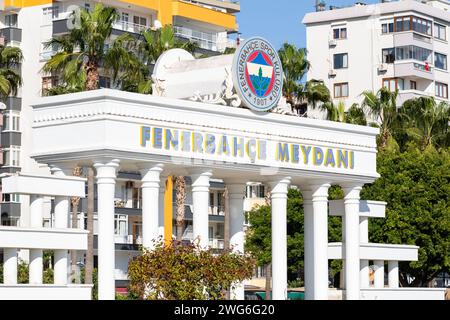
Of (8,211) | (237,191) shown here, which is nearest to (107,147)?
(237,191)

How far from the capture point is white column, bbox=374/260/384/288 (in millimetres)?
58844

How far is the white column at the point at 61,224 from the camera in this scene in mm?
46781

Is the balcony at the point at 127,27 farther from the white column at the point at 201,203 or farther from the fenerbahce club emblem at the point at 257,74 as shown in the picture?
the white column at the point at 201,203

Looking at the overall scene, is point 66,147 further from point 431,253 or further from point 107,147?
point 431,253

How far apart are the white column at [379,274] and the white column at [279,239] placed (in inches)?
254

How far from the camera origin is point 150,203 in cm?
4866

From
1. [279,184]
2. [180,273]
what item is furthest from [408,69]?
[180,273]

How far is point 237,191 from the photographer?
5703cm

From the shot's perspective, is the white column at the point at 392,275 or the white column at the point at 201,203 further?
the white column at the point at 392,275

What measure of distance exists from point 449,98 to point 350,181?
6702 cm

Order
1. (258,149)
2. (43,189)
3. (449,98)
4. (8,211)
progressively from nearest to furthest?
1. (43,189)
2. (258,149)
3. (8,211)
4. (449,98)

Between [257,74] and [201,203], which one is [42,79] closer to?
[257,74]

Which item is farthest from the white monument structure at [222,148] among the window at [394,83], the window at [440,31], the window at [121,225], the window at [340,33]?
the window at [440,31]
